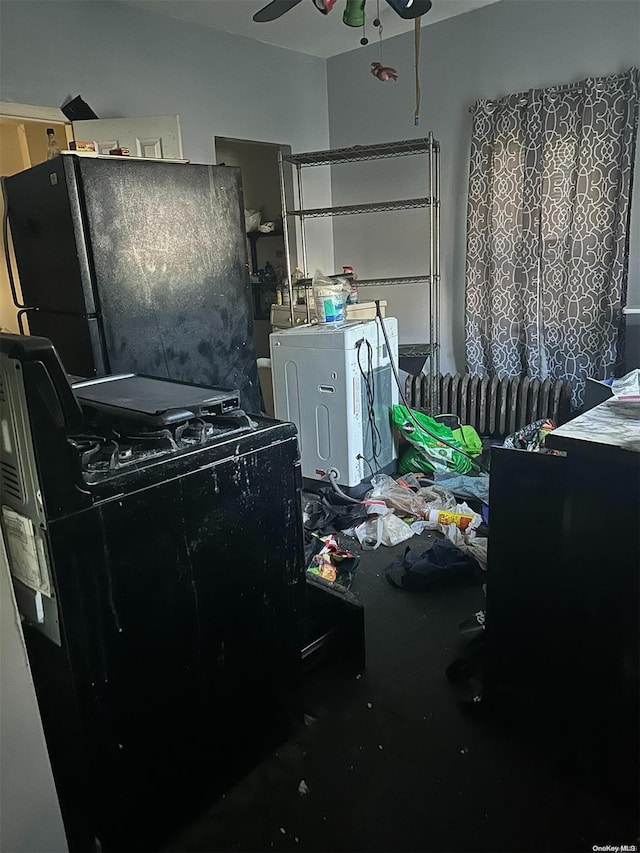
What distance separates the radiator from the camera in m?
3.74

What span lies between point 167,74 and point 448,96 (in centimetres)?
186

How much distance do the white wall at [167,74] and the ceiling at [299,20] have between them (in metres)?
0.08

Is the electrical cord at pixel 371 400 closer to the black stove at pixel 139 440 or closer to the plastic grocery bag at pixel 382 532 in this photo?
the plastic grocery bag at pixel 382 532

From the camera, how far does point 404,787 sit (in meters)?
1.39

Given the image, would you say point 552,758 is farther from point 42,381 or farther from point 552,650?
point 42,381

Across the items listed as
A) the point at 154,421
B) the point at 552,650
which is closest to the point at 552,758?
the point at 552,650

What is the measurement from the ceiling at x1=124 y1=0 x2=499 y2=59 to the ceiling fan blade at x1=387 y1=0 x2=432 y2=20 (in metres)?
1.15

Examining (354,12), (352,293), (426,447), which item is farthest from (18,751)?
(352,293)

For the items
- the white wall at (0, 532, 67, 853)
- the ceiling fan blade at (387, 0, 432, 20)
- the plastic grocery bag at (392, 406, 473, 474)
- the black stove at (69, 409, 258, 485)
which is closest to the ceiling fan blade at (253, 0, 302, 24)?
the ceiling fan blade at (387, 0, 432, 20)

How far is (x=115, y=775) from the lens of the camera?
3.60 ft

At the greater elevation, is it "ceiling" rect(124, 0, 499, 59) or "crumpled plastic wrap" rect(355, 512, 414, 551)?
"ceiling" rect(124, 0, 499, 59)

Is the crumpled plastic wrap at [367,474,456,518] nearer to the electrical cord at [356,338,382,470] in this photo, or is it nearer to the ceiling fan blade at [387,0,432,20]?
the electrical cord at [356,338,382,470]

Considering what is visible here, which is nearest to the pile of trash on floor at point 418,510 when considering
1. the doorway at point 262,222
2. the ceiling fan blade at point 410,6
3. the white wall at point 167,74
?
the ceiling fan blade at point 410,6

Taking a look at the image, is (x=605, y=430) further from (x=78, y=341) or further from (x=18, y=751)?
(x=78, y=341)
